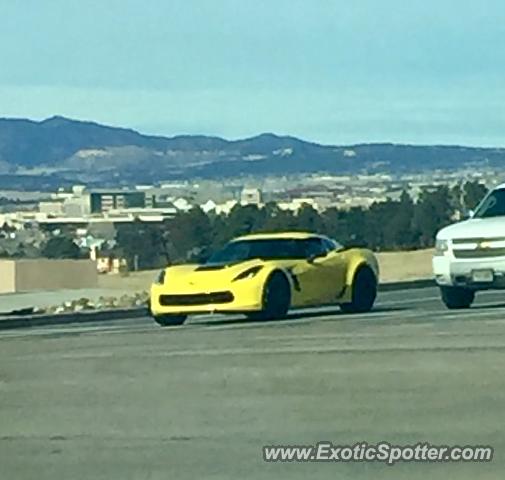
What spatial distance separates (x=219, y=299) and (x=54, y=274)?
3158 centimetres

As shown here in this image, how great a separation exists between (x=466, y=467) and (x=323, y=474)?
2.84 ft

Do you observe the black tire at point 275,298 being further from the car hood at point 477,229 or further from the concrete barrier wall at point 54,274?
the concrete barrier wall at point 54,274

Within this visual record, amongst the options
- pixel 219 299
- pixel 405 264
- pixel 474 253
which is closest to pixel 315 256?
pixel 219 299

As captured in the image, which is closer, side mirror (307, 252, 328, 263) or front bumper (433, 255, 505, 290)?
front bumper (433, 255, 505, 290)

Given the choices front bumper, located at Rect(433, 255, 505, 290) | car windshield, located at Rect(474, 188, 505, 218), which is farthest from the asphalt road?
car windshield, located at Rect(474, 188, 505, 218)

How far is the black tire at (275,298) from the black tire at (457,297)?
8.76ft

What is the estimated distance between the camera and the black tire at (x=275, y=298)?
23000mm

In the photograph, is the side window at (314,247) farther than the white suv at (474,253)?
Yes

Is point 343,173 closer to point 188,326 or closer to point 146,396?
point 188,326

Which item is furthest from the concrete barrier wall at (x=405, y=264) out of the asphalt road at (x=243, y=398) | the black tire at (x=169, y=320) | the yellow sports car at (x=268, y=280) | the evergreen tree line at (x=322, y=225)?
the asphalt road at (x=243, y=398)

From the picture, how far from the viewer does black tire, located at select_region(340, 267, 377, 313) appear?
24.8 meters

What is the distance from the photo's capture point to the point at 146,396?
1433 cm

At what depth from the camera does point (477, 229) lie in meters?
24.0

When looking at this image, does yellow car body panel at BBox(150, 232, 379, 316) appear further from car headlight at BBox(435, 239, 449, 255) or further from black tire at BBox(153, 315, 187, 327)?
car headlight at BBox(435, 239, 449, 255)
